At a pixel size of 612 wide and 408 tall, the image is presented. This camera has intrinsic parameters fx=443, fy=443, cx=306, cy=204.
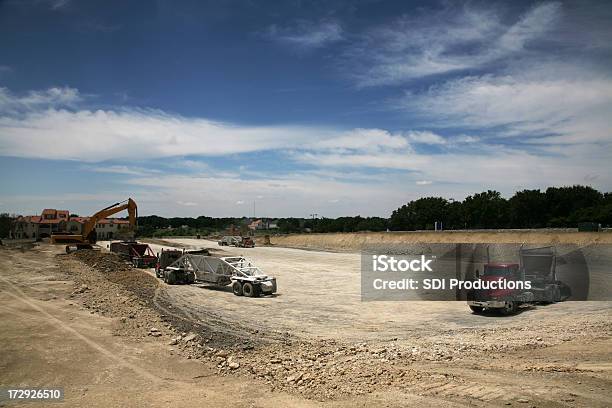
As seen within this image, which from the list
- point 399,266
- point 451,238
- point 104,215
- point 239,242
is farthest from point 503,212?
point 104,215

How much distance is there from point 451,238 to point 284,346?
56077 mm

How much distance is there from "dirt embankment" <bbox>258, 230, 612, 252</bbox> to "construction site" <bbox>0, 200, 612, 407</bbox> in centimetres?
2801

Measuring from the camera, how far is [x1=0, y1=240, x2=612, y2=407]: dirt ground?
875 cm

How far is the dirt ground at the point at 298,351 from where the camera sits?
8.75 m

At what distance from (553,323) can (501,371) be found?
6918 millimetres

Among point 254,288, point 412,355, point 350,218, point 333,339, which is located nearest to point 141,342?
point 333,339

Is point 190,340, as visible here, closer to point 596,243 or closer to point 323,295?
point 323,295

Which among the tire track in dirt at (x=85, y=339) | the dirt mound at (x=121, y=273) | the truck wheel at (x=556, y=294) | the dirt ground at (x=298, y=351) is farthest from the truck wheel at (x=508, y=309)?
the dirt mound at (x=121, y=273)

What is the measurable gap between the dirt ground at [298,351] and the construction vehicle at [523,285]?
64 cm

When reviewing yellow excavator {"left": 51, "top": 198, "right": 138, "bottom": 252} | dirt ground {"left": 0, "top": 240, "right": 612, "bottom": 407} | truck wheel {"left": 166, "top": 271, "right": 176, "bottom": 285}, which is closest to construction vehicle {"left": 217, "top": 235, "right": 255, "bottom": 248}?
yellow excavator {"left": 51, "top": 198, "right": 138, "bottom": 252}

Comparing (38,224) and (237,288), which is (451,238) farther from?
(38,224)

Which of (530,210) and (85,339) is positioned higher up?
(530,210)

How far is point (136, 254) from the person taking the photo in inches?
1430

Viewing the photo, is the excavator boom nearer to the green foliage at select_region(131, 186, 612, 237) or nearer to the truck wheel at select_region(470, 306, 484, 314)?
the truck wheel at select_region(470, 306, 484, 314)
